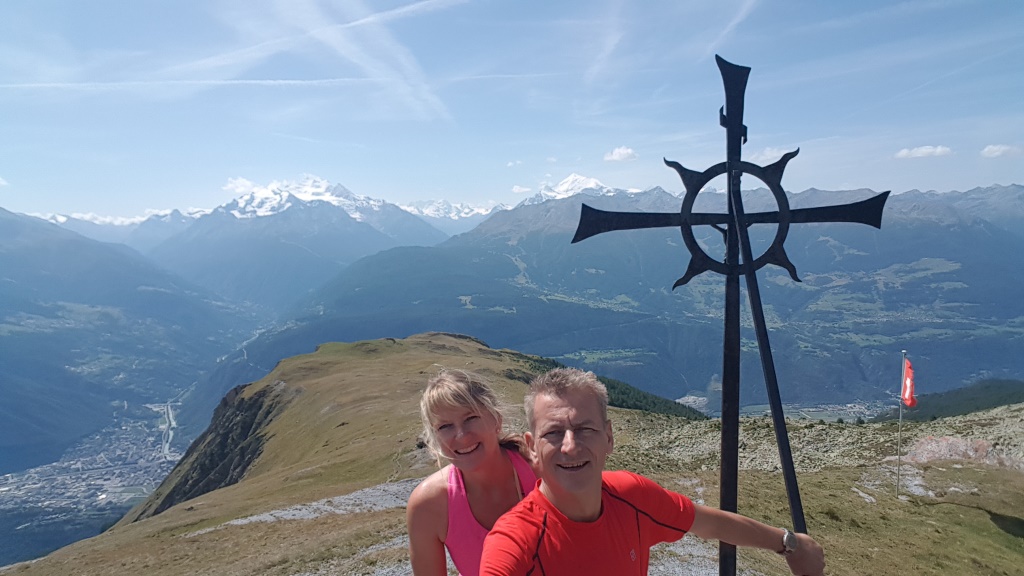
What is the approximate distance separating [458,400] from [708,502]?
21.2 meters

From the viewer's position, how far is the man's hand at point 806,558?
5.68 meters

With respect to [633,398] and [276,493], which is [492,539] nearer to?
[276,493]

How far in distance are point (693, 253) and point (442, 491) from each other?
544 centimetres

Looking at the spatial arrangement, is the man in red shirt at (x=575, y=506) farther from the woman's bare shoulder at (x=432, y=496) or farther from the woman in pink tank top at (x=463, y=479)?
the woman's bare shoulder at (x=432, y=496)

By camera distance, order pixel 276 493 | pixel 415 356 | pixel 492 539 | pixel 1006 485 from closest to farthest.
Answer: pixel 492 539 → pixel 1006 485 → pixel 276 493 → pixel 415 356

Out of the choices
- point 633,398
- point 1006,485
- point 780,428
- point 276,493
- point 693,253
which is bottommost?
point 633,398

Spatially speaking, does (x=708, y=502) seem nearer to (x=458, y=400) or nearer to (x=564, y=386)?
(x=458, y=400)

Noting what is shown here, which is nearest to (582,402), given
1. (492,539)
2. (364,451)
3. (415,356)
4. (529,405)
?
(529,405)

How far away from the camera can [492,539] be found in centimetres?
402

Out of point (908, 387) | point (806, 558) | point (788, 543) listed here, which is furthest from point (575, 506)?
point (908, 387)

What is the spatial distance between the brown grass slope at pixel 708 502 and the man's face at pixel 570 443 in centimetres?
1180

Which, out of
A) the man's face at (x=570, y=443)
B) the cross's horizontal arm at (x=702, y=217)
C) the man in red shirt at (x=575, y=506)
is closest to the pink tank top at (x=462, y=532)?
the man in red shirt at (x=575, y=506)

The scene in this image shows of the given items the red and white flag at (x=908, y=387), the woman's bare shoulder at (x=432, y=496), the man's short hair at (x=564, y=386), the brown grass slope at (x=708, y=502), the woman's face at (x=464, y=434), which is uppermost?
the man's short hair at (x=564, y=386)

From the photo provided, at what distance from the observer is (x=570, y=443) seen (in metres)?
4.20
